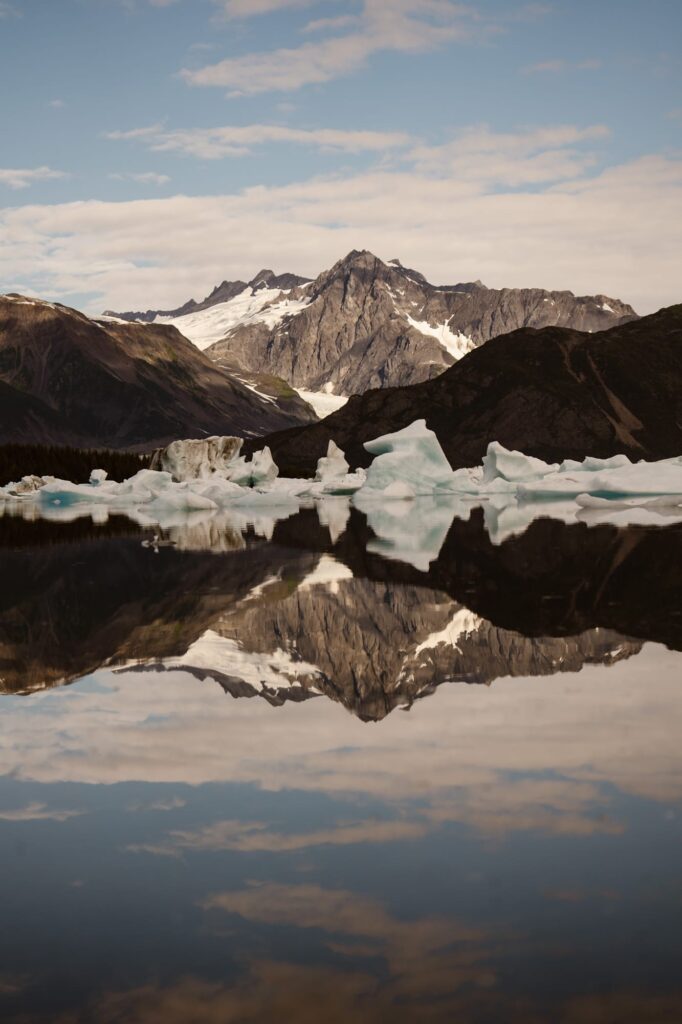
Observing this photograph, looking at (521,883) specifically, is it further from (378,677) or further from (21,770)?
(378,677)

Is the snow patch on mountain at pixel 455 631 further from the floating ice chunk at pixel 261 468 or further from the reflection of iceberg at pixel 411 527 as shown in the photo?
the floating ice chunk at pixel 261 468

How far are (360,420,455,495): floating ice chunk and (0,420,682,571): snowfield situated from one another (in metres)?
0.07

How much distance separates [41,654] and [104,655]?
2.87 ft

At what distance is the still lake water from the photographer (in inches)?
201

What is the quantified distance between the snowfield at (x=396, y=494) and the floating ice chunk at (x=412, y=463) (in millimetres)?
70

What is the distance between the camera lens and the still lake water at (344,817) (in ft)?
16.7

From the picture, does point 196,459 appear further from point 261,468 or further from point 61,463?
point 61,463

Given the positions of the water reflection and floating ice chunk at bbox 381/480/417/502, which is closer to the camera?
the water reflection

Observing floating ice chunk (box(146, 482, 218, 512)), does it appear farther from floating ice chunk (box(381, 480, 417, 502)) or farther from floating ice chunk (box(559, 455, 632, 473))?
floating ice chunk (box(559, 455, 632, 473))

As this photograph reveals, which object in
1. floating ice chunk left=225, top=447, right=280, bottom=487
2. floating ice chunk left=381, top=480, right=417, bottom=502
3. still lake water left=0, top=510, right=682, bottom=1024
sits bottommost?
still lake water left=0, top=510, right=682, bottom=1024

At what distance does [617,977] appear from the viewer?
198 inches

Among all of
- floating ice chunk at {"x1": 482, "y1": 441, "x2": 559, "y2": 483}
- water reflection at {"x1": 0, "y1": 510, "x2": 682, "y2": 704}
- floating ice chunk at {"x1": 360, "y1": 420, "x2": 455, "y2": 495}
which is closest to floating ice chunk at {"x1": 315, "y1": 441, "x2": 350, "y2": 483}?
floating ice chunk at {"x1": 482, "y1": 441, "x2": 559, "y2": 483}

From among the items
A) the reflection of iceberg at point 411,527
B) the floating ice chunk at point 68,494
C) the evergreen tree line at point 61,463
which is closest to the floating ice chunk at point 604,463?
the reflection of iceberg at point 411,527

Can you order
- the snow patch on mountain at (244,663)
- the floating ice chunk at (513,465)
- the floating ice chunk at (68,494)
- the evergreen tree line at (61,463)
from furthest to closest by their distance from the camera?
1. the evergreen tree line at (61,463)
2. the floating ice chunk at (68,494)
3. the floating ice chunk at (513,465)
4. the snow patch on mountain at (244,663)
